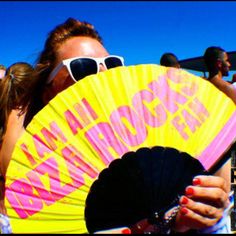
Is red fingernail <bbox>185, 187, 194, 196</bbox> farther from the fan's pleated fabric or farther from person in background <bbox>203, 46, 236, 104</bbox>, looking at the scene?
person in background <bbox>203, 46, 236, 104</bbox>

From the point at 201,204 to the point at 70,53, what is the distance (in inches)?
28.8

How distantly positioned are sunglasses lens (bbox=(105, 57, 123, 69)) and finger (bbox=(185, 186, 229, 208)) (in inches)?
23.0

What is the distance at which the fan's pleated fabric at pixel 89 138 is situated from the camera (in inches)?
51.7

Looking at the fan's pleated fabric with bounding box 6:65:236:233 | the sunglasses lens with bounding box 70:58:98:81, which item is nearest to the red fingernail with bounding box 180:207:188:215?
the fan's pleated fabric with bounding box 6:65:236:233

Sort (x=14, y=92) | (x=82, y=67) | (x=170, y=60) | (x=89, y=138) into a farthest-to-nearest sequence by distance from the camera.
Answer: (x=170, y=60) → (x=14, y=92) → (x=82, y=67) → (x=89, y=138)

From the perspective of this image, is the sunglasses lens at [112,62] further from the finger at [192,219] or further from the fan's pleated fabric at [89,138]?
the finger at [192,219]

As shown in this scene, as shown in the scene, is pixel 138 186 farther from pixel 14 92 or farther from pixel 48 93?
pixel 14 92

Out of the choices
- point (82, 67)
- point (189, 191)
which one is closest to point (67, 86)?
point (82, 67)

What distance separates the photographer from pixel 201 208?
48.5 inches

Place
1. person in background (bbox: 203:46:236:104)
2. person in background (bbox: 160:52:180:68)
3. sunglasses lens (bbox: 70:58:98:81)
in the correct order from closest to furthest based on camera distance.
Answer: sunglasses lens (bbox: 70:58:98:81) < person in background (bbox: 203:46:236:104) < person in background (bbox: 160:52:180:68)

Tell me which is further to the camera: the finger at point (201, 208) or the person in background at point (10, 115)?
the person in background at point (10, 115)

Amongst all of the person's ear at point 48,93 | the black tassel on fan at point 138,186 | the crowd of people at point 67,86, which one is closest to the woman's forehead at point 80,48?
the crowd of people at point 67,86

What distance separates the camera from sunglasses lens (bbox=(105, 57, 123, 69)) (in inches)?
62.6

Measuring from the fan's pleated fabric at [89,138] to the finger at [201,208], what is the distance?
149 mm
